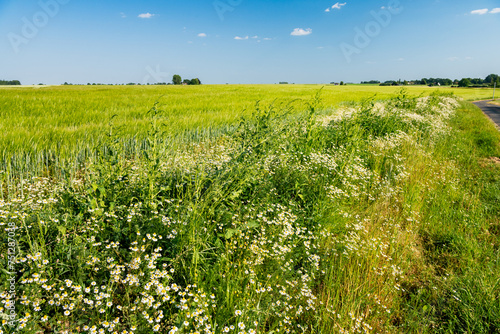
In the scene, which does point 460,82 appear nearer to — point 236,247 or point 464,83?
point 464,83

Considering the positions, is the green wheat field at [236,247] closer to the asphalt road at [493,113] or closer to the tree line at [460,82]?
the asphalt road at [493,113]

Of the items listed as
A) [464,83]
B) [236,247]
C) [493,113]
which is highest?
[464,83]

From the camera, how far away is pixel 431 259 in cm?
362

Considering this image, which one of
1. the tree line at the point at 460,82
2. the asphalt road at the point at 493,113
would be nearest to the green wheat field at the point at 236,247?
the asphalt road at the point at 493,113

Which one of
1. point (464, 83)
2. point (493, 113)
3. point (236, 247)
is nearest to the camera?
point (236, 247)

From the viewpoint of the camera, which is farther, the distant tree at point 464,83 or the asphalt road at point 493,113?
the distant tree at point 464,83

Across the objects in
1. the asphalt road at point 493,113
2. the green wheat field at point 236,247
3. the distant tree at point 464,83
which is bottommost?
the green wheat field at point 236,247

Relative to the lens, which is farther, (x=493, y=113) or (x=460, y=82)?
(x=460, y=82)

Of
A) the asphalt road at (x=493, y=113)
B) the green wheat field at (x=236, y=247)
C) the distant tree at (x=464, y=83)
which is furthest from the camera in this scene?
the distant tree at (x=464, y=83)

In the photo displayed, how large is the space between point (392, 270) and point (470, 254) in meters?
1.13

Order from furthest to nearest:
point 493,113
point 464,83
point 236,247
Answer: point 464,83, point 493,113, point 236,247

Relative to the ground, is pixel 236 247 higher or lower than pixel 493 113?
lower

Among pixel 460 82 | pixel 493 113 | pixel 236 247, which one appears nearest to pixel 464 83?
pixel 460 82

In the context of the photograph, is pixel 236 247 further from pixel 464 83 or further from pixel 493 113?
pixel 464 83
